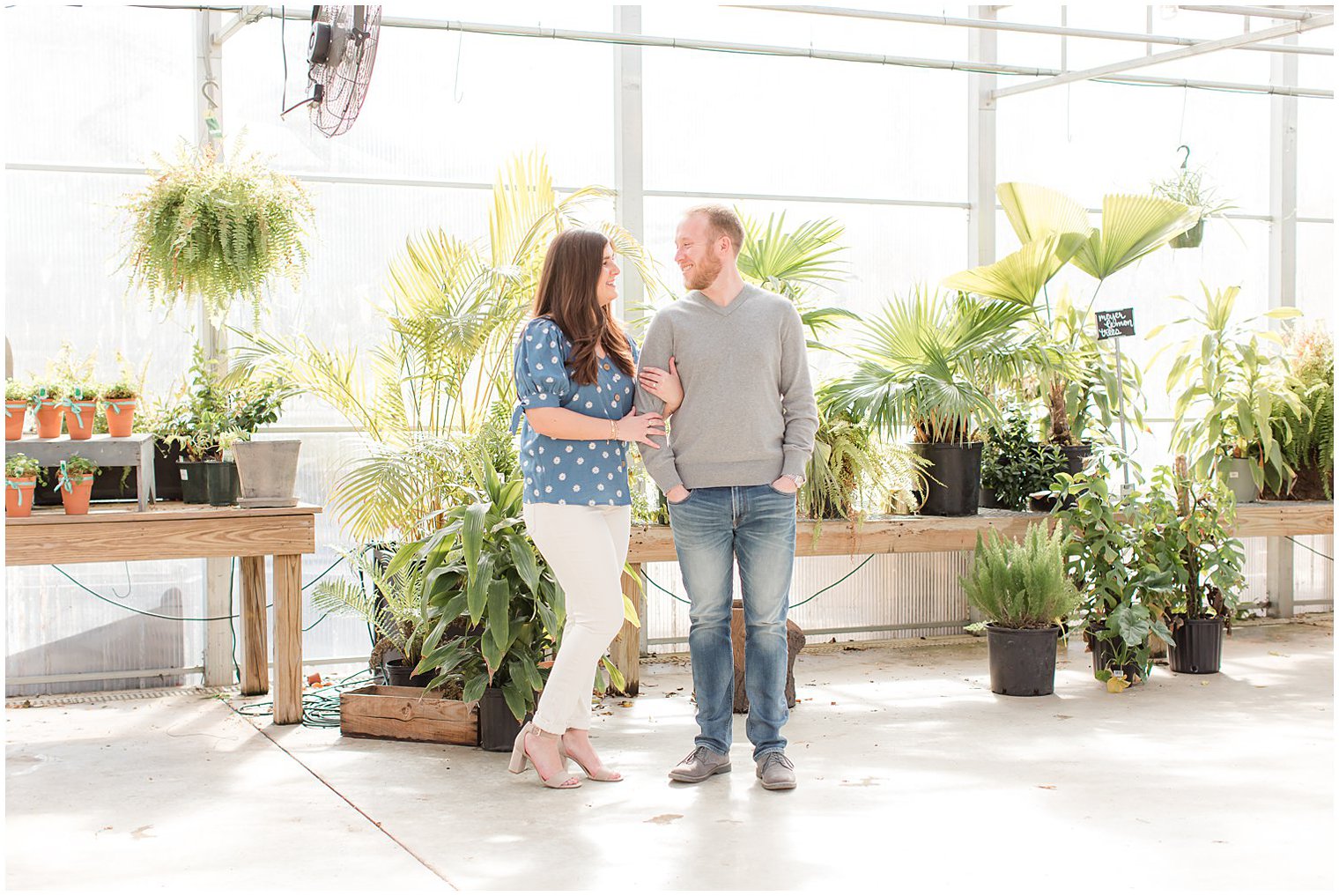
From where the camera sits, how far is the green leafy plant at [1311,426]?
19.6ft

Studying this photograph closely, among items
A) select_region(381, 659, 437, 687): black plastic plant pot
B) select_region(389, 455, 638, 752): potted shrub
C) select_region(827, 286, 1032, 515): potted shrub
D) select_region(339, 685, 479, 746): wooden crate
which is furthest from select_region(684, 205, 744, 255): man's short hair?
select_region(381, 659, 437, 687): black plastic plant pot

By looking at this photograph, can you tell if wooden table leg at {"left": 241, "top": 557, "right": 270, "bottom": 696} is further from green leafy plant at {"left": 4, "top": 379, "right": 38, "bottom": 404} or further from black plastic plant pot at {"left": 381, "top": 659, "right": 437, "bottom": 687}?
green leafy plant at {"left": 4, "top": 379, "right": 38, "bottom": 404}

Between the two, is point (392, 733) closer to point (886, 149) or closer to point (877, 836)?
point (877, 836)

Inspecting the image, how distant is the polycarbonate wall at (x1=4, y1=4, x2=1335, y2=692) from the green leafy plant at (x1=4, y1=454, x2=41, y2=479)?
0.90 m

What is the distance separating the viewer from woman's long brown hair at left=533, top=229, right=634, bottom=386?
3.37m

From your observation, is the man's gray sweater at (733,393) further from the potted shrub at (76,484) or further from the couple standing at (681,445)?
the potted shrub at (76,484)

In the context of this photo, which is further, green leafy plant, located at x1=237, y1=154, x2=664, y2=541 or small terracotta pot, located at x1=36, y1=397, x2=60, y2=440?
green leafy plant, located at x1=237, y1=154, x2=664, y2=541

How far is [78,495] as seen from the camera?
13.5 feet

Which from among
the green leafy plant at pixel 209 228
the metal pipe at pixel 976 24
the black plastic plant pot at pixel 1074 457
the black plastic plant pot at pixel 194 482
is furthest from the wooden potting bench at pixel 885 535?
the metal pipe at pixel 976 24

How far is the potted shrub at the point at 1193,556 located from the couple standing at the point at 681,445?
2.19 m

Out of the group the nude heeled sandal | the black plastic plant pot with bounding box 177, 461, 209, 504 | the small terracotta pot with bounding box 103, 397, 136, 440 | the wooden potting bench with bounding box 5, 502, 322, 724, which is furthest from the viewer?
the black plastic plant pot with bounding box 177, 461, 209, 504

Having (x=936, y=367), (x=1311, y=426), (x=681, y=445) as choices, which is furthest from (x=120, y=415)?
(x=1311, y=426)

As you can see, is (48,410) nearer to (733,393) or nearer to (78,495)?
(78,495)

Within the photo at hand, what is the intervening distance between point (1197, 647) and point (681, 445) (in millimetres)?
2846
